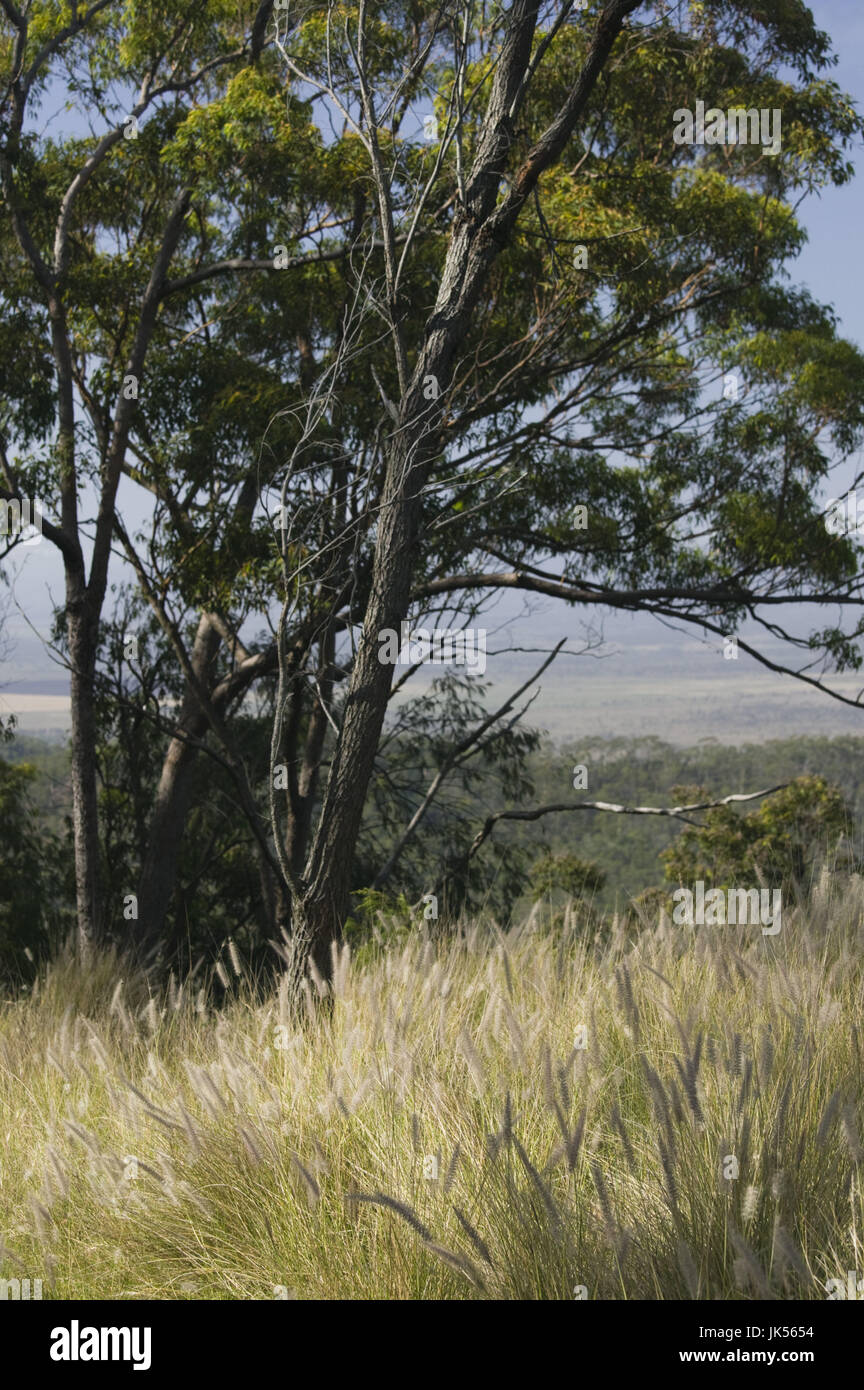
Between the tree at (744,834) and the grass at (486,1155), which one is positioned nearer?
the grass at (486,1155)

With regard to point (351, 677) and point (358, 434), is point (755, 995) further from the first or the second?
point (358, 434)

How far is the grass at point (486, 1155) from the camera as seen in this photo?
7.90 ft

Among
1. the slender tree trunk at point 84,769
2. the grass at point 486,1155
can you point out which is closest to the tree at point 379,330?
the slender tree trunk at point 84,769

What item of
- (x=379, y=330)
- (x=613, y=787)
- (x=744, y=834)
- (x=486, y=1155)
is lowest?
(x=744, y=834)

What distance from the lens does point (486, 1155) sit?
2.70 metres

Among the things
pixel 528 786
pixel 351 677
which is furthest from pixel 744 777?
pixel 351 677

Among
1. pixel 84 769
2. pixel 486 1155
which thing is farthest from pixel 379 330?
pixel 486 1155

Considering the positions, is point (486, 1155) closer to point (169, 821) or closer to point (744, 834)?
point (169, 821)

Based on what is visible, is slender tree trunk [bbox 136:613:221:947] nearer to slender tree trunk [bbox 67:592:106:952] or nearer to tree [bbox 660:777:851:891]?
slender tree trunk [bbox 67:592:106:952]

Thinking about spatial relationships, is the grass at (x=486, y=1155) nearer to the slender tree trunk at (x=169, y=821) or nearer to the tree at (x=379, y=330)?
the tree at (x=379, y=330)

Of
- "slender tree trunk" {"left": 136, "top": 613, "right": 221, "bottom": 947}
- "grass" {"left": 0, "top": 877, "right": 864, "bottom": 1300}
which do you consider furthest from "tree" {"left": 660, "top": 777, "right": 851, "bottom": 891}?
"grass" {"left": 0, "top": 877, "right": 864, "bottom": 1300}

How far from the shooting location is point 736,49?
10914 mm

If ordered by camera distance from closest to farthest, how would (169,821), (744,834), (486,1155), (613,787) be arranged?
(486,1155)
(169,821)
(744,834)
(613,787)

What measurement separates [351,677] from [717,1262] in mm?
3581
